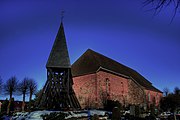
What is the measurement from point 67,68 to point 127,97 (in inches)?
577

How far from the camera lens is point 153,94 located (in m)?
40.6

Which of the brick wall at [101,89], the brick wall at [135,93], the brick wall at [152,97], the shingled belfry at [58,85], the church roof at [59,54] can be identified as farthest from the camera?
the brick wall at [152,97]

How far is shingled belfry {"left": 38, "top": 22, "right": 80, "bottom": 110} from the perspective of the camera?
16703mm

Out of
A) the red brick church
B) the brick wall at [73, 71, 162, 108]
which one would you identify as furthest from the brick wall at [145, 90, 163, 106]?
the brick wall at [73, 71, 162, 108]

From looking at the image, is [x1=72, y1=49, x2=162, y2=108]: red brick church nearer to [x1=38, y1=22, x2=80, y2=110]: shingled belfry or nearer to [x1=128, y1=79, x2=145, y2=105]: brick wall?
[x1=128, y1=79, x2=145, y2=105]: brick wall

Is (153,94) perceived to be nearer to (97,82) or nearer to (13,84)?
(97,82)

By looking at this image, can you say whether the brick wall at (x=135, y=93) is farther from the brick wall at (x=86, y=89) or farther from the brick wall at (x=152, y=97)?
the brick wall at (x=86, y=89)

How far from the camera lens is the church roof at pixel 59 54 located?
689 inches

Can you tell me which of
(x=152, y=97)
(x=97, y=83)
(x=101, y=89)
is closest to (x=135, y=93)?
(x=152, y=97)

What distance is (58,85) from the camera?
17250mm

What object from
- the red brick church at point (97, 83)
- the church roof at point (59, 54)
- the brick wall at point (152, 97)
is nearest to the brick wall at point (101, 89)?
the red brick church at point (97, 83)

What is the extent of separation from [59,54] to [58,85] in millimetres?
3144

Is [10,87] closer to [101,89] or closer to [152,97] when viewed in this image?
[101,89]

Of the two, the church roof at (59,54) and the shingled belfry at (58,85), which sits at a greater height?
the church roof at (59,54)
